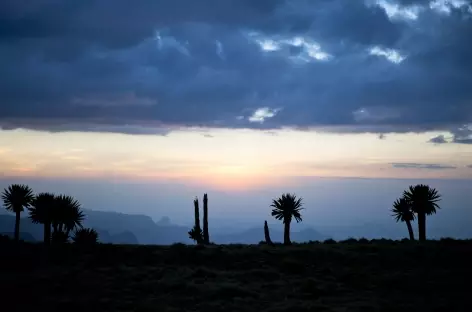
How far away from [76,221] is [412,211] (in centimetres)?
3891

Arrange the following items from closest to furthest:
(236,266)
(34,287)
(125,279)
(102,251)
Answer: (34,287) < (125,279) < (236,266) < (102,251)

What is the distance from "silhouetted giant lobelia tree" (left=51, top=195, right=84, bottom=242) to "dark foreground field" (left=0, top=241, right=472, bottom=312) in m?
12.3

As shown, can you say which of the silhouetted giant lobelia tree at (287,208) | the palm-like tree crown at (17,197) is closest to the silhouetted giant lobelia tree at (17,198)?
the palm-like tree crown at (17,197)

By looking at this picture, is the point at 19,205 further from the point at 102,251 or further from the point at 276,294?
the point at 276,294

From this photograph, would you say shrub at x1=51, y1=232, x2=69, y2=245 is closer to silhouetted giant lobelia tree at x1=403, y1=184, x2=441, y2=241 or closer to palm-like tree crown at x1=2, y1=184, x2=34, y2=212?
palm-like tree crown at x1=2, y1=184, x2=34, y2=212

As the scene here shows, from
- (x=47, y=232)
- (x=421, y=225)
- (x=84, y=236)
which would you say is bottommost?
(x=84, y=236)

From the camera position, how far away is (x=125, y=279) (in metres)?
23.0

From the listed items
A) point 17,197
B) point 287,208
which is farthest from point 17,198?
point 287,208

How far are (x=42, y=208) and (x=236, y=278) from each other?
2782cm

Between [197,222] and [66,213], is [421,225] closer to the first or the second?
[197,222]

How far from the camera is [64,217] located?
43.6m

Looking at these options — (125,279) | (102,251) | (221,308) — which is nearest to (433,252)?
(221,308)

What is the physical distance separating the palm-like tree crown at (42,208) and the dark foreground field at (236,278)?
40.5 feet

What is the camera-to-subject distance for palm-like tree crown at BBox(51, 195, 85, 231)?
142 ft
